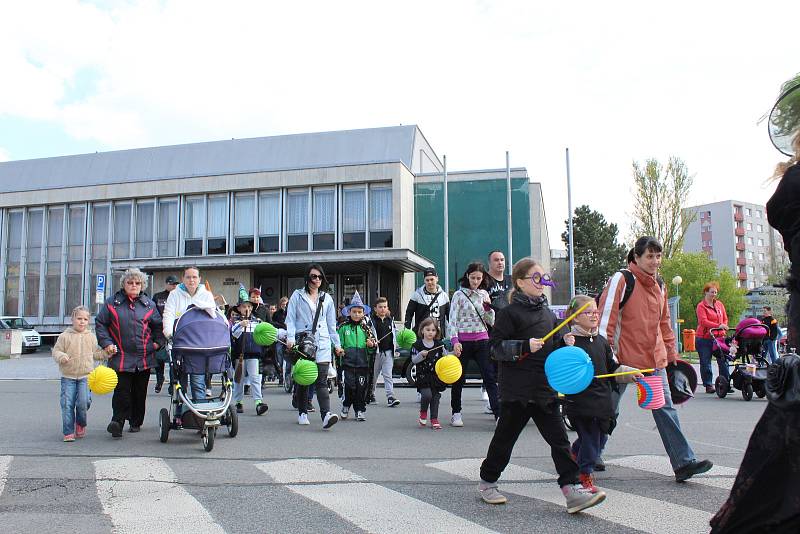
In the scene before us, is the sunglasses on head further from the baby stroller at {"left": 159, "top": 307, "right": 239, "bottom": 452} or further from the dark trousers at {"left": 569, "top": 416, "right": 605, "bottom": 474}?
the baby stroller at {"left": 159, "top": 307, "right": 239, "bottom": 452}

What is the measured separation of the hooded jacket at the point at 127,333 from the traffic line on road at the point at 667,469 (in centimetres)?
545

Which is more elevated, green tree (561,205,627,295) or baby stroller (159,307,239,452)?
green tree (561,205,627,295)

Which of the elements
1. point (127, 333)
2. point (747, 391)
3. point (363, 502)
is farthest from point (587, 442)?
point (747, 391)

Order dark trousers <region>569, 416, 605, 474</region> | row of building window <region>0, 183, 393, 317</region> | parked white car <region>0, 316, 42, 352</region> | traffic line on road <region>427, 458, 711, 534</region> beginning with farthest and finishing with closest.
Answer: row of building window <region>0, 183, 393, 317</region>
parked white car <region>0, 316, 42, 352</region>
dark trousers <region>569, 416, 605, 474</region>
traffic line on road <region>427, 458, 711, 534</region>

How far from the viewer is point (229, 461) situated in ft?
Answer: 20.8

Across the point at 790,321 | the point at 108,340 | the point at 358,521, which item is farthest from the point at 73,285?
the point at 790,321

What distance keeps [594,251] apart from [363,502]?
64.5 metres

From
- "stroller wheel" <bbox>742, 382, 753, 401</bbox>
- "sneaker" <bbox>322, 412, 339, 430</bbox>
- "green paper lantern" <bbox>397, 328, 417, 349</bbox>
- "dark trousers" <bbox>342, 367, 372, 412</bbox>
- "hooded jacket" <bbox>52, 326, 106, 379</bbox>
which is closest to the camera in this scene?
"hooded jacket" <bbox>52, 326, 106, 379</bbox>

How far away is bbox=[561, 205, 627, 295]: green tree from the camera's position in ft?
213

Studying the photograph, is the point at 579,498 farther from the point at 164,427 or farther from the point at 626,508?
the point at 164,427

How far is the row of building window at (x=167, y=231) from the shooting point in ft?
A: 99.5

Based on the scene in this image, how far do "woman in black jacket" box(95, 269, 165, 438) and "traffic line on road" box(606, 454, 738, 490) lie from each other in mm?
5482

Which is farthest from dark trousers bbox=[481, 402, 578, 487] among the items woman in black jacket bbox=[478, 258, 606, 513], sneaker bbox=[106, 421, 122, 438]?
sneaker bbox=[106, 421, 122, 438]

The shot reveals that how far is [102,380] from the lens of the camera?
7.43 metres
